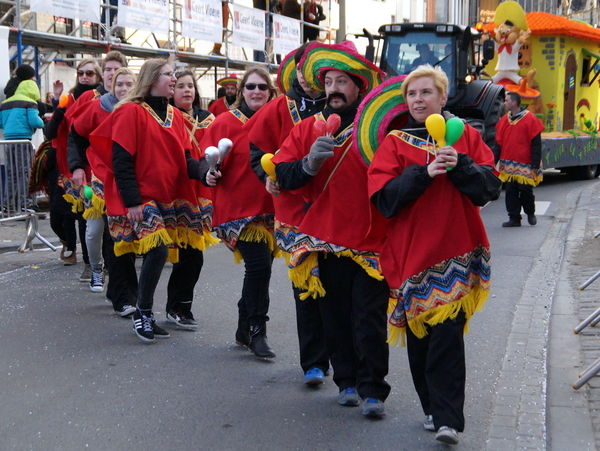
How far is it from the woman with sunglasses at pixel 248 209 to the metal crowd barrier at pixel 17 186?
4617 millimetres

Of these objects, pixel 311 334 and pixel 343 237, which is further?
pixel 311 334

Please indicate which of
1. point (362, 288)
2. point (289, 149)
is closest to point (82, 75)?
point (289, 149)

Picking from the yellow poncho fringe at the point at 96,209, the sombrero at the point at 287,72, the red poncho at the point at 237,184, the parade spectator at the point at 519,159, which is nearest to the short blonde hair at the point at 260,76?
the red poncho at the point at 237,184

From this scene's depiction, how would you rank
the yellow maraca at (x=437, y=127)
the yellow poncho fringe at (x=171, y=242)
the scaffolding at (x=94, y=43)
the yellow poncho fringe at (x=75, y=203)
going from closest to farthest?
1. the yellow maraca at (x=437, y=127)
2. the yellow poncho fringe at (x=171, y=242)
3. the yellow poncho fringe at (x=75, y=203)
4. the scaffolding at (x=94, y=43)

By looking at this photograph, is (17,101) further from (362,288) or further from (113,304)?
(362,288)

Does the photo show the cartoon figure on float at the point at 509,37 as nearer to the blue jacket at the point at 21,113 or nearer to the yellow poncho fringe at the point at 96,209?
the blue jacket at the point at 21,113

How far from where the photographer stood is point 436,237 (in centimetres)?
371

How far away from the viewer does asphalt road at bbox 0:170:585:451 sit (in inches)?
156

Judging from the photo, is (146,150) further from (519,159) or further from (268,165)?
(519,159)

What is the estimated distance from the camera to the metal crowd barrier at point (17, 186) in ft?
30.3

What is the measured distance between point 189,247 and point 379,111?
246 cm

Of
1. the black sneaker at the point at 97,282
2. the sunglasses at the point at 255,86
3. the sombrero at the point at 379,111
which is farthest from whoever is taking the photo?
Result: the black sneaker at the point at 97,282

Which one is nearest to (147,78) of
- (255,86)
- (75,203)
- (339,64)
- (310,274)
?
(255,86)

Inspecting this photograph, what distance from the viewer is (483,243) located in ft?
12.6
